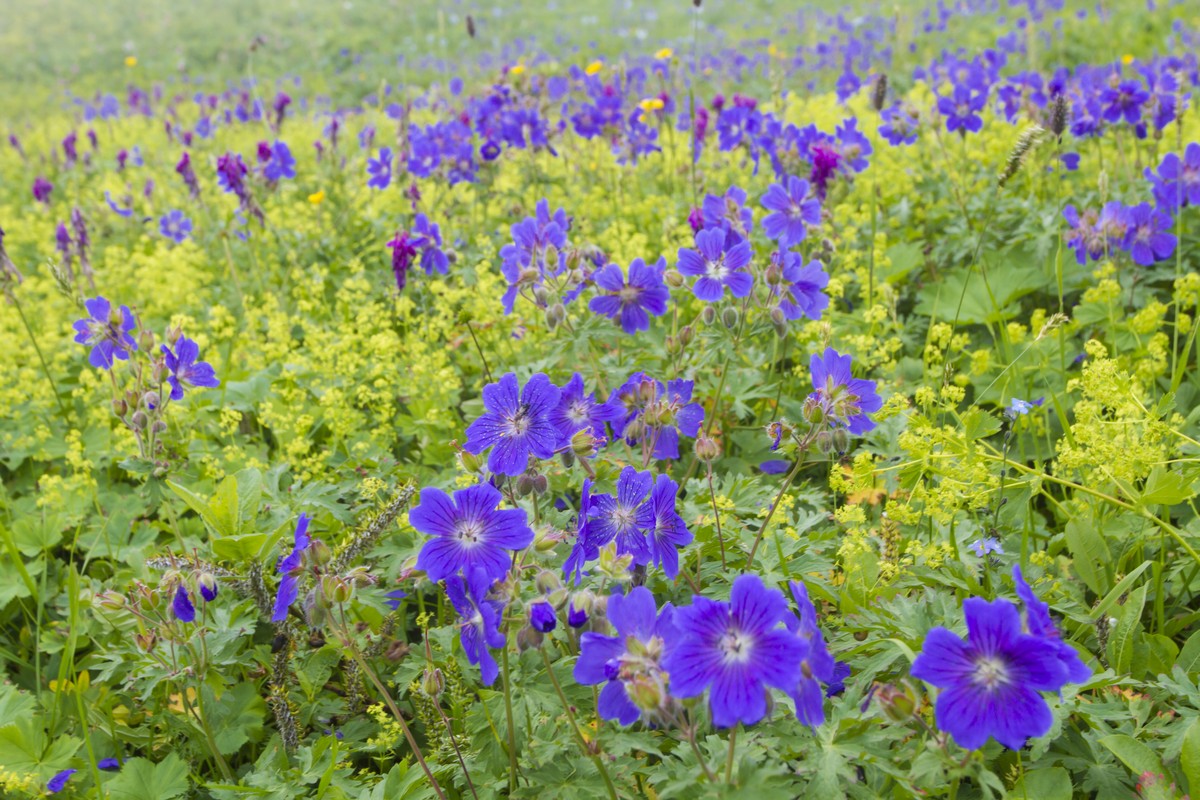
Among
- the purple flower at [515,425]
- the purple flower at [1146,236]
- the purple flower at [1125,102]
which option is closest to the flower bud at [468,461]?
the purple flower at [515,425]

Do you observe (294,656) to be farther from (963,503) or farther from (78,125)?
(78,125)

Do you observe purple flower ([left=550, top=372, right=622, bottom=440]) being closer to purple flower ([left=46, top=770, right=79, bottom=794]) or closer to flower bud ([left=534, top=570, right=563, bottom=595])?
flower bud ([left=534, top=570, right=563, bottom=595])

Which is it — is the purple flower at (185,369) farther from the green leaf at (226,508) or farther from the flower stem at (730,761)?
the flower stem at (730,761)

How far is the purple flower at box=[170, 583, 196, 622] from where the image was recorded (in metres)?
1.86

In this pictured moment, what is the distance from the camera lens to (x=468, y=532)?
148 cm

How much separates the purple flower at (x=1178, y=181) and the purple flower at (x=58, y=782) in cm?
380

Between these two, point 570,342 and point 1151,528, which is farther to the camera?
A: point 570,342

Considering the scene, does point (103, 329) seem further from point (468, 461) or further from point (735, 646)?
point (735, 646)

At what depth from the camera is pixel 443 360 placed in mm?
3297

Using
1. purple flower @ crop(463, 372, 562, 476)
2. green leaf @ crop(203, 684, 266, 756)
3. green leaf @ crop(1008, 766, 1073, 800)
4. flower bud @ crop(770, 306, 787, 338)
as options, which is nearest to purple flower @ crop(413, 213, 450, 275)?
flower bud @ crop(770, 306, 787, 338)

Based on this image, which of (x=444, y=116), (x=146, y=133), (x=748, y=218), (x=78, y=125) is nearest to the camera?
(x=748, y=218)

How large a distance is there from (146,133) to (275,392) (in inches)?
323

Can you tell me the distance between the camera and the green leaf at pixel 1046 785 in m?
1.62

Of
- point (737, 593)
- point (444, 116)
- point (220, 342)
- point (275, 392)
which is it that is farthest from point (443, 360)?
point (444, 116)
